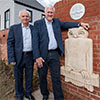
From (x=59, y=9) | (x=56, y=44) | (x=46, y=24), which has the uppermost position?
(x=59, y=9)

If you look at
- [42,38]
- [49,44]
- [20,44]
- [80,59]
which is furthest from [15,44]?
[80,59]

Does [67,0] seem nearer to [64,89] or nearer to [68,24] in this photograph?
[68,24]

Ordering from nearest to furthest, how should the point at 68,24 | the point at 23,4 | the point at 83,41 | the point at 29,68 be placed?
the point at 83,41 < the point at 68,24 < the point at 29,68 < the point at 23,4

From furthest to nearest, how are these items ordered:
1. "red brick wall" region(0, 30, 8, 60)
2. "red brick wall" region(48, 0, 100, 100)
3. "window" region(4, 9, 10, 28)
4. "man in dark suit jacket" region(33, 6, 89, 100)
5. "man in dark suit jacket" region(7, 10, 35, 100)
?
1. "window" region(4, 9, 10, 28)
2. "red brick wall" region(0, 30, 8, 60)
3. "man in dark suit jacket" region(7, 10, 35, 100)
4. "man in dark suit jacket" region(33, 6, 89, 100)
5. "red brick wall" region(48, 0, 100, 100)

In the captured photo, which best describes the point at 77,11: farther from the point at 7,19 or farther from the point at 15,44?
the point at 7,19

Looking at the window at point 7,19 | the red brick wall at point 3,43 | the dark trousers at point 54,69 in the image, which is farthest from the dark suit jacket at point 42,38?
the window at point 7,19

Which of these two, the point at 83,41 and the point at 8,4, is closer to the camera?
the point at 83,41

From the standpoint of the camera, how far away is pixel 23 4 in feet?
31.0

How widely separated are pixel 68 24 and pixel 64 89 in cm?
159

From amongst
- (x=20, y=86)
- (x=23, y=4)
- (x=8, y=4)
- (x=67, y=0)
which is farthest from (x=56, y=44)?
(x=8, y=4)

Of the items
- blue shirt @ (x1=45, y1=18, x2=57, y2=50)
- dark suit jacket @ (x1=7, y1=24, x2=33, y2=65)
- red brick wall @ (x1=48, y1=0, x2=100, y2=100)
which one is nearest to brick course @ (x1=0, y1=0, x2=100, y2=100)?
red brick wall @ (x1=48, y1=0, x2=100, y2=100)

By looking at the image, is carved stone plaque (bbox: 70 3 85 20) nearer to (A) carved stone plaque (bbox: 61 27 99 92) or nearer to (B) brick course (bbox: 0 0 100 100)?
(B) brick course (bbox: 0 0 100 100)

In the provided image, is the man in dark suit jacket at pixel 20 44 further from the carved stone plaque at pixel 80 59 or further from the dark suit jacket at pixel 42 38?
the carved stone plaque at pixel 80 59

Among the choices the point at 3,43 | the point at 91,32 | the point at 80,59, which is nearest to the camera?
the point at 91,32
